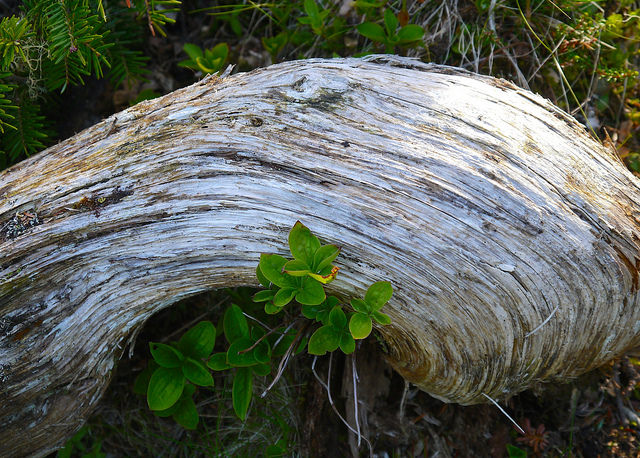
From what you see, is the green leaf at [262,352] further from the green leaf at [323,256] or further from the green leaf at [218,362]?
the green leaf at [323,256]

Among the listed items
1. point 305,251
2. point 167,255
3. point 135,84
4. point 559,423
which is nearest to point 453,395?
point 559,423

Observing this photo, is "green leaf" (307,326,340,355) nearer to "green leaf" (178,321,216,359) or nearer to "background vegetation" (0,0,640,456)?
"green leaf" (178,321,216,359)

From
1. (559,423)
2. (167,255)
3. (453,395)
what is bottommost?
(559,423)

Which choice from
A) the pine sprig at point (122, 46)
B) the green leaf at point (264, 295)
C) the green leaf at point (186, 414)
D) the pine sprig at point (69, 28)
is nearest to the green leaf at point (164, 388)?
the green leaf at point (186, 414)

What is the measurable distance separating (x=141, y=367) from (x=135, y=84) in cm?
192

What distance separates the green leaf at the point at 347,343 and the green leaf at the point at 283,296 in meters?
0.33

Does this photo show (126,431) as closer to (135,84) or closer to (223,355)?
(223,355)

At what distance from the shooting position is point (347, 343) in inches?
87.0

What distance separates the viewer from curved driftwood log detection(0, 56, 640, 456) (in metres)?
2.19

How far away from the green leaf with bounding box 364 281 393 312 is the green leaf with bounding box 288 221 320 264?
0.98 ft

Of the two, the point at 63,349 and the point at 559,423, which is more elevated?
the point at 63,349

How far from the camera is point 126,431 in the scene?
3.14m

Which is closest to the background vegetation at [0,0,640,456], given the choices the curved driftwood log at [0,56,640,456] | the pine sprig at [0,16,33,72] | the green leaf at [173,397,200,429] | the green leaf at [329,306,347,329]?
the green leaf at [173,397,200,429]

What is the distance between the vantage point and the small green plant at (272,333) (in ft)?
6.75
